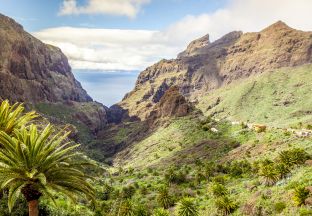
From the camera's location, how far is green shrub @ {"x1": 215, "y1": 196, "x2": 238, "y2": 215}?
175 ft

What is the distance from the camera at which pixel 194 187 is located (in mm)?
86750

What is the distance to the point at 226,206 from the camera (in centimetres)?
5378

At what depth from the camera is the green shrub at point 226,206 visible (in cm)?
5341

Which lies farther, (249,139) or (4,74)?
(4,74)

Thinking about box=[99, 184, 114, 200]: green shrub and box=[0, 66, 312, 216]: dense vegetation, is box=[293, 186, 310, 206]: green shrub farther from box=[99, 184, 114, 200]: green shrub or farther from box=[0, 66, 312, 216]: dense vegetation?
box=[99, 184, 114, 200]: green shrub

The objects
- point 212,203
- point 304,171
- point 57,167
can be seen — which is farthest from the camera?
point 212,203

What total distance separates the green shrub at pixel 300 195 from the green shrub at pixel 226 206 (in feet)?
36.9

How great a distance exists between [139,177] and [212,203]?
48.5 m

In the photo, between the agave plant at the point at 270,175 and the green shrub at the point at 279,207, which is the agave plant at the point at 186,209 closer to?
the green shrub at the point at 279,207

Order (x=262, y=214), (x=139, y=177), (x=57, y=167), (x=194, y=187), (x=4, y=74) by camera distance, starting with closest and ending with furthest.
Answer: (x=57, y=167), (x=262, y=214), (x=194, y=187), (x=139, y=177), (x=4, y=74)

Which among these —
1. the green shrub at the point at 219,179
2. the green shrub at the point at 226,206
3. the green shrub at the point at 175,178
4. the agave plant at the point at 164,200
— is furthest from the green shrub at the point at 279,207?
the green shrub at the point at 175,178

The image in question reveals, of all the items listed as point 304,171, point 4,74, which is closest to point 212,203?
point 304,171

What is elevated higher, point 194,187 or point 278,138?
point 278,138

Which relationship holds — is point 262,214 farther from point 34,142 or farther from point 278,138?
point 278,138
